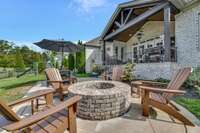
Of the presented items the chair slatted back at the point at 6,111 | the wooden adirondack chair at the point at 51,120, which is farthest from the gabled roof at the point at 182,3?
the chair slatted back at the point at 6,111

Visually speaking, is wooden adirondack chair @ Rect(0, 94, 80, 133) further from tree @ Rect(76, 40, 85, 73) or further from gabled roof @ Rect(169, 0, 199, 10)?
tree @ Rect(76, 40, 85, 73)

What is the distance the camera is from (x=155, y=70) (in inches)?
404

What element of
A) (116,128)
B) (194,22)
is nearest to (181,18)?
(194,22)

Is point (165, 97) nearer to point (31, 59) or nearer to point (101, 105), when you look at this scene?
point (101, 105)

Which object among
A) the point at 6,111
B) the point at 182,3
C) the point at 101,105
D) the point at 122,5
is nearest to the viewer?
the point at 6,111

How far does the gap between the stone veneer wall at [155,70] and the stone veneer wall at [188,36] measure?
904 millimetres

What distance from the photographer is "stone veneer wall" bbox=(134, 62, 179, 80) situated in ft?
30.8

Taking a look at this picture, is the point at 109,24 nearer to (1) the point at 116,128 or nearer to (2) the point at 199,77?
(2) the point at 199,77

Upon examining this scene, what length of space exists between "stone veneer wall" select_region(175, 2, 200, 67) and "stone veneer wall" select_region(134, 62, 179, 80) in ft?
2.96

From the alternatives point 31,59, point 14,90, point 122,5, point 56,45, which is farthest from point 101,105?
point 31,59

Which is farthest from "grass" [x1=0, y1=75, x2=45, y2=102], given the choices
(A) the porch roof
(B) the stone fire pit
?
(A) the porch roof

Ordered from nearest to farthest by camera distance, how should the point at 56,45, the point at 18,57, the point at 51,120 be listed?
1. the point at 51,120
2. the point at 56,45
3. the point at 18,57

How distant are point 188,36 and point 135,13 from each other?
5482mm

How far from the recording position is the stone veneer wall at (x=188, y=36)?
30.6 feet
